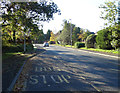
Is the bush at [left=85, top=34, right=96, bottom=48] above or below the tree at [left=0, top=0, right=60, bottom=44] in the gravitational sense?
below

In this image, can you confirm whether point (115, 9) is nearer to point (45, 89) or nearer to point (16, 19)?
point (16, 19)

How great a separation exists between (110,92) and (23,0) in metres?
10.8

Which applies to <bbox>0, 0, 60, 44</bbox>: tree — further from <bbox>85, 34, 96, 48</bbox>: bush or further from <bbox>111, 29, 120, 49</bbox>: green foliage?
<bbox>85, 34, 96, 48</bbox>: bush

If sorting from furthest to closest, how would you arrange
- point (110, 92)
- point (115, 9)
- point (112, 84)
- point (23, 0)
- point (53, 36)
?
point (53, 36), point (115, 9), point (23, 0), point (112, 84), point (110, 92)

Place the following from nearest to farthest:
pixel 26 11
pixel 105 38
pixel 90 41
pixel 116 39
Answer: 1. pixel 26 11
2. pixel 116 39
3. pixel 105 38
4. pixel 90 41

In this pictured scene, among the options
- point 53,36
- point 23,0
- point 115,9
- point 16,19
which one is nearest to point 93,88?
point 23,0

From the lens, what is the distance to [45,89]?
544 cm

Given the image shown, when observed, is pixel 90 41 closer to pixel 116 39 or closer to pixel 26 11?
pixel 116 39

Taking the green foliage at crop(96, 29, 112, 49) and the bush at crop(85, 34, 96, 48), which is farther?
the bush at crop(85, 34, 96, 48)

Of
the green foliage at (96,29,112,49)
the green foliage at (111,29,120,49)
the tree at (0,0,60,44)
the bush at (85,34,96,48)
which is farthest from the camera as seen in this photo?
the bush at (85,34,96,48)

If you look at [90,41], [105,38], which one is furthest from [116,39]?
[90,41]

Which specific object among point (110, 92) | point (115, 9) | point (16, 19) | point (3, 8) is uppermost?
point (115, 9)

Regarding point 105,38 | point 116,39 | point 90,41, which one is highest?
point 105,38

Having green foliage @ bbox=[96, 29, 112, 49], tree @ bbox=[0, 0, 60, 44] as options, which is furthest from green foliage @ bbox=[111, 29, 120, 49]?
tree @ bbox=[0, 0, 60, 44]
